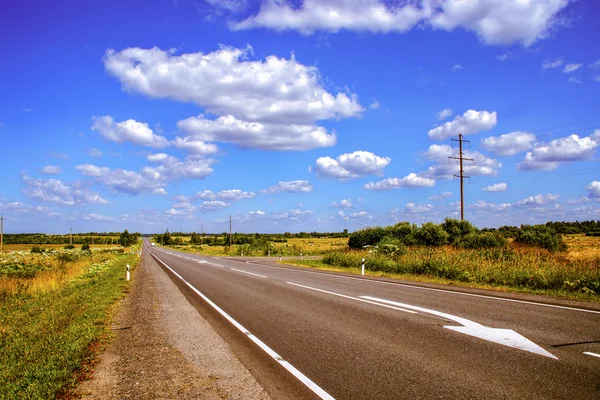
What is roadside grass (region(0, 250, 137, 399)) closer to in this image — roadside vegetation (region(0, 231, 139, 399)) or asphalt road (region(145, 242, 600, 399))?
roadside vegetation (region(0, 231, 139, 399))

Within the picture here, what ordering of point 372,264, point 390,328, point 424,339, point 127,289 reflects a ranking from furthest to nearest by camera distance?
point 372,264 < point 127,289 < point 390,328 < point 424,339

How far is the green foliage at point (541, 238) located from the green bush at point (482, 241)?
76.0 inches

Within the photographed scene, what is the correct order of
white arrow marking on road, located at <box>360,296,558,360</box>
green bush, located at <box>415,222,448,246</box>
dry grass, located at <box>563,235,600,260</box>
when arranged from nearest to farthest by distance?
1. white arrow marking on road, located at <box>360,296,558,360</box>
2. dry grass, located at <box>563,235,600,260</box>
3. green bush, located at <box>415,222,448,246</box>

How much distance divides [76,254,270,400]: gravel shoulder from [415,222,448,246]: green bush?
31605 mm

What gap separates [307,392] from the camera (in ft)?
15.2

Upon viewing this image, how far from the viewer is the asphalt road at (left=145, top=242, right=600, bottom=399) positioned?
468cm

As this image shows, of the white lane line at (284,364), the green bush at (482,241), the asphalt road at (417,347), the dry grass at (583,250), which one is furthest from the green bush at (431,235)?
the white lane line at (284,364)

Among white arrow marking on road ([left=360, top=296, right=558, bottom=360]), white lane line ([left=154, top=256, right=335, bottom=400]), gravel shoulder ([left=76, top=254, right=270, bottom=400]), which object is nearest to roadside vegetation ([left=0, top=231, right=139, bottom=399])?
gravel shoulder ([left=76, top=254, right=270, bottom=400])

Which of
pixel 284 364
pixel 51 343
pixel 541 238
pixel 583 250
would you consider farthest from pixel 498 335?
pixel 583 250

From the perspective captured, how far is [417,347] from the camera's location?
6367 millimetres

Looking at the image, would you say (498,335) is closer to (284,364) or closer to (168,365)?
(284,364)

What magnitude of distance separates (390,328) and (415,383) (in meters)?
3.01

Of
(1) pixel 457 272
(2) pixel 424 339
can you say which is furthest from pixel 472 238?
(2) pixel 424 339

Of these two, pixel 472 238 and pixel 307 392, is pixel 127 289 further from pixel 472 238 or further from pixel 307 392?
pixel 472 238
